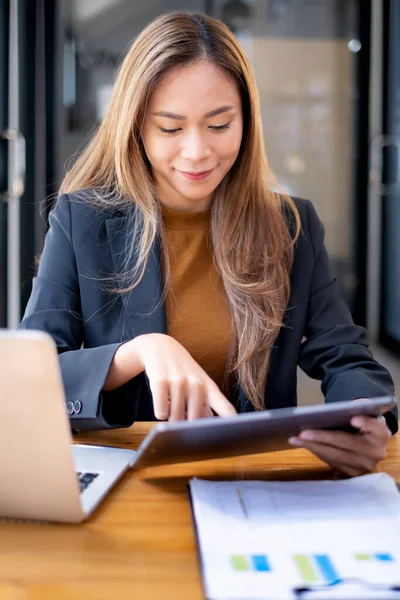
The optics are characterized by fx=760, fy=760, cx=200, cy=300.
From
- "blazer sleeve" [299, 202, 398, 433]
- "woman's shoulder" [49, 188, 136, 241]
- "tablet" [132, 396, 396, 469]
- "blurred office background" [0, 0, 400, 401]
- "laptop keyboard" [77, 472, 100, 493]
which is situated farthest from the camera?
"blurred office background" [0, 0, 400, 401]

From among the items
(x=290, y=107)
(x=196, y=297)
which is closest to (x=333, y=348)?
(x=196, y=297)

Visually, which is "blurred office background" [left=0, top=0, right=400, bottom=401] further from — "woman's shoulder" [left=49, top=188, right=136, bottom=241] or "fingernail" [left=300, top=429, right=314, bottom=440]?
"fingernail" [left=300, top=429, right=314, bottom=440]

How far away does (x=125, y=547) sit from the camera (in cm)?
69

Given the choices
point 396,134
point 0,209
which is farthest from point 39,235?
point 396,134

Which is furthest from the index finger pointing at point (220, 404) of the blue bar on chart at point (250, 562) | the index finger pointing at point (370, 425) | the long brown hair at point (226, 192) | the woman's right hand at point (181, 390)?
the long brown hair at point (226, 192)

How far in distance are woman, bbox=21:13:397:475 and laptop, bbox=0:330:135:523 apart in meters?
0.54

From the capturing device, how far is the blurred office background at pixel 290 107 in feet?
14.3

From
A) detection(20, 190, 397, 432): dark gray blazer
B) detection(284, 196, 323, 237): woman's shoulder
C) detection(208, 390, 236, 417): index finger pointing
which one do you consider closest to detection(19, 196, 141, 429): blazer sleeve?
detection(20, 190, 397, 432): dark gray blazer

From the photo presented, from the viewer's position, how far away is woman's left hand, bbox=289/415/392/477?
89 centimetres

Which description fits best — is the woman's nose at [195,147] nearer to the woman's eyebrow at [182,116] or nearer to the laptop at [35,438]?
the woman's eyebrow at [182,116]

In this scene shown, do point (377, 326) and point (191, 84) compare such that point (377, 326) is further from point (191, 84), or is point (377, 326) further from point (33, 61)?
point (191, 84)

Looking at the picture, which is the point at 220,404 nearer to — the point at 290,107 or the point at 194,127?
the point at 194,127

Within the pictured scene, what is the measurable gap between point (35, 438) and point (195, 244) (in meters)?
0.87

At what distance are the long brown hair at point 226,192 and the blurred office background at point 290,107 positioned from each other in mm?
2711
